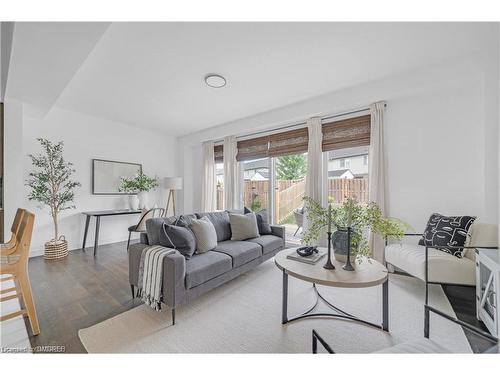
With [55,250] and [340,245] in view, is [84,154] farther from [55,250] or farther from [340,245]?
[340,245]

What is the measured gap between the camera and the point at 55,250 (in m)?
3.24

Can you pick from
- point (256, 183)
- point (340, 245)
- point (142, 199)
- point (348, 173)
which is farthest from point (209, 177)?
point (340, 245)

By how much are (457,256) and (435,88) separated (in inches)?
77.0

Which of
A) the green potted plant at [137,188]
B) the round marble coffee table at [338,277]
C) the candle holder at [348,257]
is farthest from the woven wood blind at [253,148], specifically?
the candle holder at [348,257]

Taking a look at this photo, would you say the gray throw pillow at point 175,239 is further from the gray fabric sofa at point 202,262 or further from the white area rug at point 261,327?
the white area rug at point 261,327

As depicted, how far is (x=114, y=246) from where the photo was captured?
402 centimetres

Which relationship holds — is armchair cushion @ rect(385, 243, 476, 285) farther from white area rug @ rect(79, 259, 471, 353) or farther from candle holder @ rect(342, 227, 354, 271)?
candle holder @ rect(342, 227, 354, 271)

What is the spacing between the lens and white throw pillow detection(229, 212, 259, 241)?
287 centimetres

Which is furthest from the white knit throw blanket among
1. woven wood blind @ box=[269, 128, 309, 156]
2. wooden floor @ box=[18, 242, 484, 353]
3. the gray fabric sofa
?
woven wood blind @ box=[269, 128, 309, 156]

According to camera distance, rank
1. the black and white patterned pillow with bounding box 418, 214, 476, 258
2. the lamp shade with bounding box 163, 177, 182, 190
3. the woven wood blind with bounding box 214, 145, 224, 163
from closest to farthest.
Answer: the black and white patterned pillow with bounding box 418, 214, 476, 258 < the lamp shade with bounding box 163, 177, 182, 190 < the woven wood blind with bounding box 214, 145, 224, 163

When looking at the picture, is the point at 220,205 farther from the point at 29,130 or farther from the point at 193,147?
the point at 29,130

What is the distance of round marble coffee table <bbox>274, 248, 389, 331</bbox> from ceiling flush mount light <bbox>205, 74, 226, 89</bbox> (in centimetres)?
225

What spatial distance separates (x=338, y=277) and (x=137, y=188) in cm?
423

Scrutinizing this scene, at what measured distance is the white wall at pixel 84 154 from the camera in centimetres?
340
